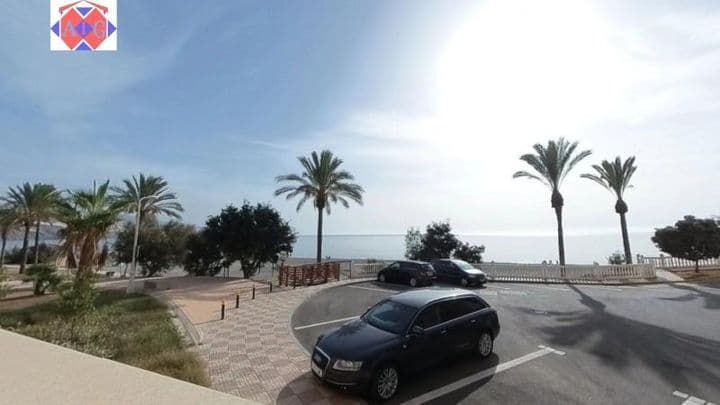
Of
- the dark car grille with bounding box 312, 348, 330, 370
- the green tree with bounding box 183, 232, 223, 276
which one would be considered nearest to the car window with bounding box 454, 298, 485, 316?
the dark car grille with bounding box 312, 348, 330, 370

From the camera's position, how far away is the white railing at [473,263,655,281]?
67.3 feet

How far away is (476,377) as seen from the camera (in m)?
6.71

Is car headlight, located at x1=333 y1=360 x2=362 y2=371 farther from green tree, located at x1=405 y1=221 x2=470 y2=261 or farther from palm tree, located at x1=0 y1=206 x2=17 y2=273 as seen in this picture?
palm tree, located at x1=0 y1=206 x2=17 y2=273

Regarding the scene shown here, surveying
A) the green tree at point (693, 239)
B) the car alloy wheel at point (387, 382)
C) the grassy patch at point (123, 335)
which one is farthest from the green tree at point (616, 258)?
the grassy patch at point (123, 335)

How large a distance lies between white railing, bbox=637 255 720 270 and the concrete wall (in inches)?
1153

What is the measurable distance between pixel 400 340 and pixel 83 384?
16.3 ft

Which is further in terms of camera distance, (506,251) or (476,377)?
(506,251)

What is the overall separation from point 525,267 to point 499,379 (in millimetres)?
16827

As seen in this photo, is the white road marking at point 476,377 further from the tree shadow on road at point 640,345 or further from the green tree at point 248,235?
the green tree at point 248,235

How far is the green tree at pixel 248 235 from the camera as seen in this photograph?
81.7 feet

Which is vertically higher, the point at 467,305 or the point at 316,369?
the point at 467,305

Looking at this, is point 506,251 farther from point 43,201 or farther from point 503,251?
point 43,201

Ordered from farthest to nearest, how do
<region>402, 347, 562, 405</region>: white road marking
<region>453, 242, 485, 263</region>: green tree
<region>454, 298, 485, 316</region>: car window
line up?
<region>453, 242, 485, 263</region>: green tree, <region>454, 298, 485, 316</region>: car window, <region>402, 347, 562, 405</region>: white road marking

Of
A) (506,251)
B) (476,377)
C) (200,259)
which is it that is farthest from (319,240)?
(506,251)
